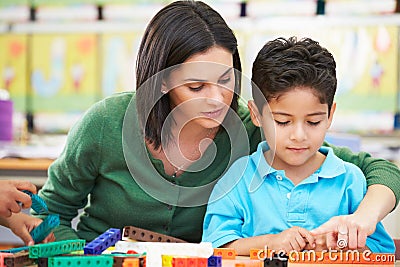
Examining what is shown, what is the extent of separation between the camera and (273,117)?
128cm

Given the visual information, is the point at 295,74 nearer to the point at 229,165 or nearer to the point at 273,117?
the point at 273,117

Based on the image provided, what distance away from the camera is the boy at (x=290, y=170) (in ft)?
4.14

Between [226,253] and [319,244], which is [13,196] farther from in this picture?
[319,244]

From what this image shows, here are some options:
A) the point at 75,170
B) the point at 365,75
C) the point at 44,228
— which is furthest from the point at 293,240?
the point at 365,75

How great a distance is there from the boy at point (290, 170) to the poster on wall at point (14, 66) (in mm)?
2642

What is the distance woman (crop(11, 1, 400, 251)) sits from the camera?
1.33 metres

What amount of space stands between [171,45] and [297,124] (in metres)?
0.29

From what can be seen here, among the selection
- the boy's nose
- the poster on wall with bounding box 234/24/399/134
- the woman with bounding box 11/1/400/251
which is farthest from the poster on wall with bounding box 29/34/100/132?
the boy's nose

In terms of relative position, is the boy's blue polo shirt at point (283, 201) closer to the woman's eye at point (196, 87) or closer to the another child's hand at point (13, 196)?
the woman's eye at point (196, 87)

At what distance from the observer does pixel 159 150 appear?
1455 mm

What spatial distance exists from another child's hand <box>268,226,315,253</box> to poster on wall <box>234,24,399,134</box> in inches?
91.1

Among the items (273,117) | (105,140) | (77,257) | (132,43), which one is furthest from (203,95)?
(132,43)

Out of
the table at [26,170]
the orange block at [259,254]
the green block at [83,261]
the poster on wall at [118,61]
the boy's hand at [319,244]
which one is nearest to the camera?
the green block at [83,261]

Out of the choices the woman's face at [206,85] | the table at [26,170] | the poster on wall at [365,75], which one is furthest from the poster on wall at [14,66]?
the woman's face at [206,85]
